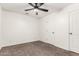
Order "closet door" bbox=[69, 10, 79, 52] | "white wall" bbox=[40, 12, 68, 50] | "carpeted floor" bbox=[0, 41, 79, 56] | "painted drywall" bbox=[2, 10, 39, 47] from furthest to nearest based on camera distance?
"painted drywall" bbox=[2, 10, 39, 47], "white wall" bbox=[40, 12, 68, 50], "closet door" bbox=[69, 10, 79, 52], "carpeted floor" bbox=[0, 41, 79, 56]

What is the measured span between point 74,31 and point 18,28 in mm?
3081

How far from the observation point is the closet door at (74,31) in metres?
2.74

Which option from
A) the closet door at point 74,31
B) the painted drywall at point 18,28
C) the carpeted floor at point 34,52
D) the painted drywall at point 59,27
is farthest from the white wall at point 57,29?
the painted drywall at point 18,28

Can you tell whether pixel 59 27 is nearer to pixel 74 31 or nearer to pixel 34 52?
pixel 74 31

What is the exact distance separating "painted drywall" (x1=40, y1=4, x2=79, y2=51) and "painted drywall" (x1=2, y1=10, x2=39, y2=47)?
0.99 m

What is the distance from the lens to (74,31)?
9.34 feet

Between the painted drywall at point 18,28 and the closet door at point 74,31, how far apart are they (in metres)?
2.83

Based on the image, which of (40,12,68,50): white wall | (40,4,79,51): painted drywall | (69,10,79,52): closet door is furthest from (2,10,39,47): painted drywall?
(69,10,79,52): closet door

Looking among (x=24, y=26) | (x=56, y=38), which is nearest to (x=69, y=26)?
(x=56, y=38)

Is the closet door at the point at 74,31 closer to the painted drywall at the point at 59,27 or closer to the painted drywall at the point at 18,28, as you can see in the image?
the painted drywall at the point at 59,27

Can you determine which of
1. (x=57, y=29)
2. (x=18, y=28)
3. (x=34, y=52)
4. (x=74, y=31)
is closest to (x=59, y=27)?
(x=57, y=29)

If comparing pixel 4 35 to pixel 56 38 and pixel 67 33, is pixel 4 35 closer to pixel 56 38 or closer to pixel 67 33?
pixel 56 38

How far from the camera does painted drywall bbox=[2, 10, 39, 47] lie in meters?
3.74

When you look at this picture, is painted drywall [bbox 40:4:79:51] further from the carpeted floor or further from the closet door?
the carpeted floor
